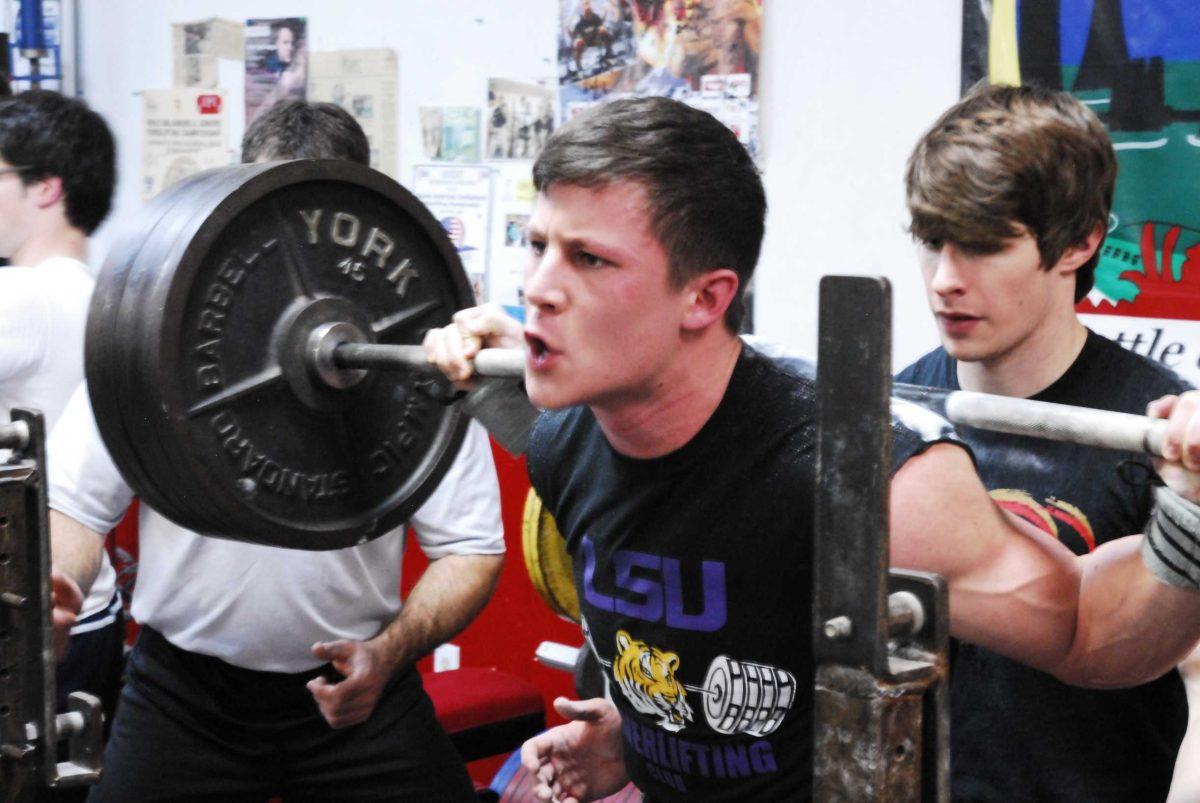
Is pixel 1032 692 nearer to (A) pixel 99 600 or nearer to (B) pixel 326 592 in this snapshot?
(B) pixel 326 592

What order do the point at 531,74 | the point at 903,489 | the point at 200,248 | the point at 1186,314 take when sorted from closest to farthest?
the point at 903,489 → the point at 200,248 → the point at 1186,314 → the point at 531,74

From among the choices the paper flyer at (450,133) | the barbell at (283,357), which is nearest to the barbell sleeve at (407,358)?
the barbell at (283,357)

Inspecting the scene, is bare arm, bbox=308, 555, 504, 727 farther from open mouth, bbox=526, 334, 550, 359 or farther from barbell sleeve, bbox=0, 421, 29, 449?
open mouth, bbox=526, 334, 550, 359

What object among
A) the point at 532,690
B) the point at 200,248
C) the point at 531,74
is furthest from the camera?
the point at 531,74

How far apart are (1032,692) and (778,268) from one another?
141 centimetres

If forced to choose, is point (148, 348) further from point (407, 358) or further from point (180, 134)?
point (180, 134)

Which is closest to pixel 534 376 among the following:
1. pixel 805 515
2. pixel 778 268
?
pixel 805 515

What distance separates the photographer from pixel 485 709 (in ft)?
8.82

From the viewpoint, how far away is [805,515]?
1347 millimetres

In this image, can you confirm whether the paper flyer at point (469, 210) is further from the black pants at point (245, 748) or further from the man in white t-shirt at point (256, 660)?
the black pants at point (245, 748)

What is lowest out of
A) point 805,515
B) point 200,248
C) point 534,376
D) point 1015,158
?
point 805,515

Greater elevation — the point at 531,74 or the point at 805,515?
the point at 531,74

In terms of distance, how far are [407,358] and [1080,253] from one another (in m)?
0.79

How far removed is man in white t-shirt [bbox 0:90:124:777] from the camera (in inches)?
91.1
